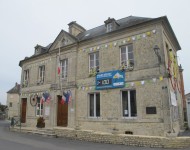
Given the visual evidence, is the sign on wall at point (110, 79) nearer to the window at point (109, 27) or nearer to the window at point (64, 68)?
the window at point (109, 27)

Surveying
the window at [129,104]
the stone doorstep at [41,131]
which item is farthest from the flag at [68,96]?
the window at [129,104]

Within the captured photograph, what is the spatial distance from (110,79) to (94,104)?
2.06 meters

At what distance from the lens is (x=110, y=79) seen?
461 inches

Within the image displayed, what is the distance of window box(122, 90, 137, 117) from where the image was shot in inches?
420

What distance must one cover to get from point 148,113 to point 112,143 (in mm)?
2573

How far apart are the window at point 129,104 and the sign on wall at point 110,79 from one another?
67cm

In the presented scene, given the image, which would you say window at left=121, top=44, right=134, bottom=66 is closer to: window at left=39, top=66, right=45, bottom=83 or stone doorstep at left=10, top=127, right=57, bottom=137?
stone doorstep at left=10, top=127, right=57, bottom=137

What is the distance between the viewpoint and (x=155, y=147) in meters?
7.91

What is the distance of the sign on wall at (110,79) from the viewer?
1130 cm

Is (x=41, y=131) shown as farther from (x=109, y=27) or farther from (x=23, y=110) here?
(x=109, y=27)

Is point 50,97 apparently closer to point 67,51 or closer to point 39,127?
point 39,127

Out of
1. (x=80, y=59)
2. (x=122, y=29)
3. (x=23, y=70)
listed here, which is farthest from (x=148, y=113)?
(x=23, y=70)

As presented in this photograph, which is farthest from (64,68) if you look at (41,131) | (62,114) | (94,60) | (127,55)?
(127,55)

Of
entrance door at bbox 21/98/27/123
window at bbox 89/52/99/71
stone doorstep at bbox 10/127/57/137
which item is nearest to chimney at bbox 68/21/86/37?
window at bbox 89/52/99/71
